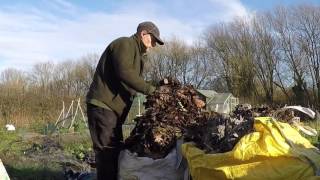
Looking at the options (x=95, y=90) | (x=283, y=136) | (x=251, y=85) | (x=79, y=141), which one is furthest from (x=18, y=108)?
(x=283, y=136)

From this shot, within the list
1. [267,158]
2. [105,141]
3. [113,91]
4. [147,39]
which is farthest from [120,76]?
[267,158]

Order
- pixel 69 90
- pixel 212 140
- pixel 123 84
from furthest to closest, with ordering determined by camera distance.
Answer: pixel 69 90, pixel 123 84, pixel 212 140

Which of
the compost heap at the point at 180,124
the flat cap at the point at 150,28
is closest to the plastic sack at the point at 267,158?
the compost heap at the point at 180,124

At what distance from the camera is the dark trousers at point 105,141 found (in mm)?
5727

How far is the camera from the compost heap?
4.84 m

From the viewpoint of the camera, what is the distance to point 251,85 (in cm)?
4778

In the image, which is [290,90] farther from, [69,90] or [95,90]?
[95,90]

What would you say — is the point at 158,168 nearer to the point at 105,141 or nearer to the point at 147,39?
the point at 105,141

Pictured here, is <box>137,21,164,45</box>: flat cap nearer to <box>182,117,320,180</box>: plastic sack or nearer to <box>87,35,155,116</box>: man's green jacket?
<box>87,35,155,116</box>: man's green jacket

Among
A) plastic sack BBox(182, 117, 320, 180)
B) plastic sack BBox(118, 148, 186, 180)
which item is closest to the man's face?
plastic sack BBox(118, 148, 186, 180)

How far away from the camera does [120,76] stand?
5.59 m

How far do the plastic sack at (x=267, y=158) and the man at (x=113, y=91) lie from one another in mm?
1515

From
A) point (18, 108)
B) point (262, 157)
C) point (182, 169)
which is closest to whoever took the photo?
point (262, 157)

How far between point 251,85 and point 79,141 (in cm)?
3233
